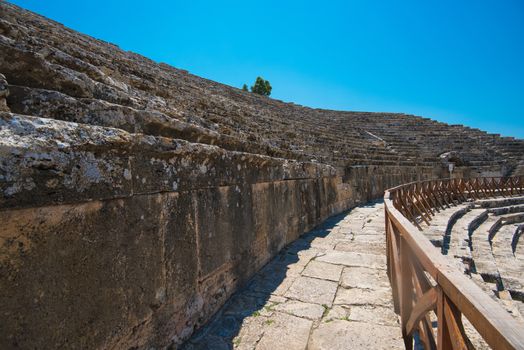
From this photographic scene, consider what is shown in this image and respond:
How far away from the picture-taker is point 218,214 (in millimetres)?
2535

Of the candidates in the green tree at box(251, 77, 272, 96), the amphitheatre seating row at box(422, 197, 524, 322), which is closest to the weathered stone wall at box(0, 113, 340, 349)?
the amphitheatre seating row at box(422, 197, 524, 322)

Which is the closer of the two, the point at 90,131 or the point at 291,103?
the point at 90,131

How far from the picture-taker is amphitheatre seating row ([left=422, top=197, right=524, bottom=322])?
4684mm

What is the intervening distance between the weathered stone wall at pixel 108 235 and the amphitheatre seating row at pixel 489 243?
280cm

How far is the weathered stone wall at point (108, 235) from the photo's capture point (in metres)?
1.14

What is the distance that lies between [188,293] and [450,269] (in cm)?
164

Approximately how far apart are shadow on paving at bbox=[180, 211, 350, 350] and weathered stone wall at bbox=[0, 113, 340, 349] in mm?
99

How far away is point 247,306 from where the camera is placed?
2.60 m

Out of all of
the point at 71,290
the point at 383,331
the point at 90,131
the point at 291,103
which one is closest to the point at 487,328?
the point at 383,331

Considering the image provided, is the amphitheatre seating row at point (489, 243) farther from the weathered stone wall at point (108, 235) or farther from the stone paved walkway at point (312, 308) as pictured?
the weathered stone wall at point (108, 235)

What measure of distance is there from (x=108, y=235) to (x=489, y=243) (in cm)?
877

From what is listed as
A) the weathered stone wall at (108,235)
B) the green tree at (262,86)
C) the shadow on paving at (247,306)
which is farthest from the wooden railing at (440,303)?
the green tree at (262,86)

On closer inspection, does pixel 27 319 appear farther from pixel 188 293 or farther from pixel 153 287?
pixel 188 293

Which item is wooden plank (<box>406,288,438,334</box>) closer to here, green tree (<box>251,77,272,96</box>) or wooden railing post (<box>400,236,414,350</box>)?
wooden railing post (<box>400,236,414,350</box>)
